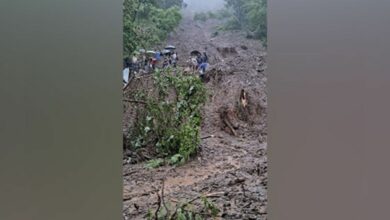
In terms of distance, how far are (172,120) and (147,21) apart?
0.60 meters

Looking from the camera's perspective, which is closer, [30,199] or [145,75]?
[30,199]

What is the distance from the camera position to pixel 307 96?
1.92m

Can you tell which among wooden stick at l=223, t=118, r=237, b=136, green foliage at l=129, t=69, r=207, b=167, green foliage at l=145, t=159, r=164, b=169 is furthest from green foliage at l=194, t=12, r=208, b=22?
green foliage at l=145, t=159, r=164, b=169

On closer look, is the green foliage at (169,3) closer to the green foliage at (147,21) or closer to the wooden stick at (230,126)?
the green foliage at (147,21)

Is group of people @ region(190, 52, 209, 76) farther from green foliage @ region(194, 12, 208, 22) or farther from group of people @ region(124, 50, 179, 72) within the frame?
green foliage @ region(194, 12, 208, 22)

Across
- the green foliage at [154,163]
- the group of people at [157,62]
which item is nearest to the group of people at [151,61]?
the group of people at [157,62]

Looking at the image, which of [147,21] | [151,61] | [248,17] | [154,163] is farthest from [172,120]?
[248,17]

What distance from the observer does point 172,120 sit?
209cm

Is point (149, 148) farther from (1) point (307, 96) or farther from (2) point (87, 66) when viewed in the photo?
(1) point (307, 96)

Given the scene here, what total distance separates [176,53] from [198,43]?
0.14 meters

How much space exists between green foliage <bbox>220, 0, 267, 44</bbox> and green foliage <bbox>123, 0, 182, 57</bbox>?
299mm

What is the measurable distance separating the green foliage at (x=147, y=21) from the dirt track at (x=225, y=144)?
0.24 feet

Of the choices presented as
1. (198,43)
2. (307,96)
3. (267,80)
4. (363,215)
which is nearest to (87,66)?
(198,43)

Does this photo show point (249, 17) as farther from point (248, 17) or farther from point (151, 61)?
point (151, 61)
